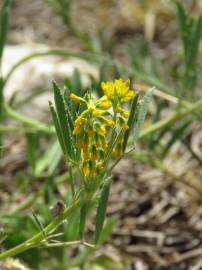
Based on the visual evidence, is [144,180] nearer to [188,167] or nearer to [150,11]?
[188,167]

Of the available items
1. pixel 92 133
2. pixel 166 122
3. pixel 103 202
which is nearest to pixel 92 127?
pixel 92 133

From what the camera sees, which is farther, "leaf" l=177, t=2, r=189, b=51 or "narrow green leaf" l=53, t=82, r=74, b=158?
"leaf" l=177, t=2, r=189, b=51

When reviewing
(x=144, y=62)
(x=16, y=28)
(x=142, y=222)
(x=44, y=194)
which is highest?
(x=16, y=28)

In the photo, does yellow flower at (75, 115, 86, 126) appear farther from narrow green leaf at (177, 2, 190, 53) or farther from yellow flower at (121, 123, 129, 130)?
narrow green leaf at (177, 2, 190, 53)

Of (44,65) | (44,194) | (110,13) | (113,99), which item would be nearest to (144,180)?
(44,194)

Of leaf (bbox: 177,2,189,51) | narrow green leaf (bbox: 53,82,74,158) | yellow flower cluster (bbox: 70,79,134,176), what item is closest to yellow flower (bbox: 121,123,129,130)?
yellow flower cluster (bbox: 70,79,134,176)

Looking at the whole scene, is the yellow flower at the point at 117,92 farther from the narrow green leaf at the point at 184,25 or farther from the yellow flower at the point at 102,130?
the narrow green leaf at the point at 184,25

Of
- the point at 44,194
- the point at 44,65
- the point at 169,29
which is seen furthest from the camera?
the point at 169,29

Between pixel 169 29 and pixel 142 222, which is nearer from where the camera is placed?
pixel 142 222
